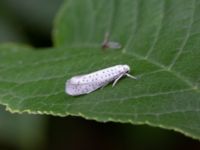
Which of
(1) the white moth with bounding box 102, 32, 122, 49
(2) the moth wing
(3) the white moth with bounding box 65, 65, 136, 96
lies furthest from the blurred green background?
(2) the moth wing

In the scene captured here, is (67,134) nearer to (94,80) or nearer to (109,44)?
(109,44)

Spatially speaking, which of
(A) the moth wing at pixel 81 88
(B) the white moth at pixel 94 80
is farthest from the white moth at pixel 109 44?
(A) the moth wing at pixel 81 88

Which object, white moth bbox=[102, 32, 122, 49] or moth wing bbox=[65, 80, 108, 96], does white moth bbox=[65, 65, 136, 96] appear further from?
white moth bbox=[102, 32, 122, 49]

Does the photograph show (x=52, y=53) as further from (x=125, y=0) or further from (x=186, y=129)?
(x=186, y=129)

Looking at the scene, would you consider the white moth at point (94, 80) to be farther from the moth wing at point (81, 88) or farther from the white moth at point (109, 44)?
the white moth at point (109, 44)

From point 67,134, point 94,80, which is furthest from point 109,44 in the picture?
point 67,134

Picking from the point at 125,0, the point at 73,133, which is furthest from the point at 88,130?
the point at 125,0
